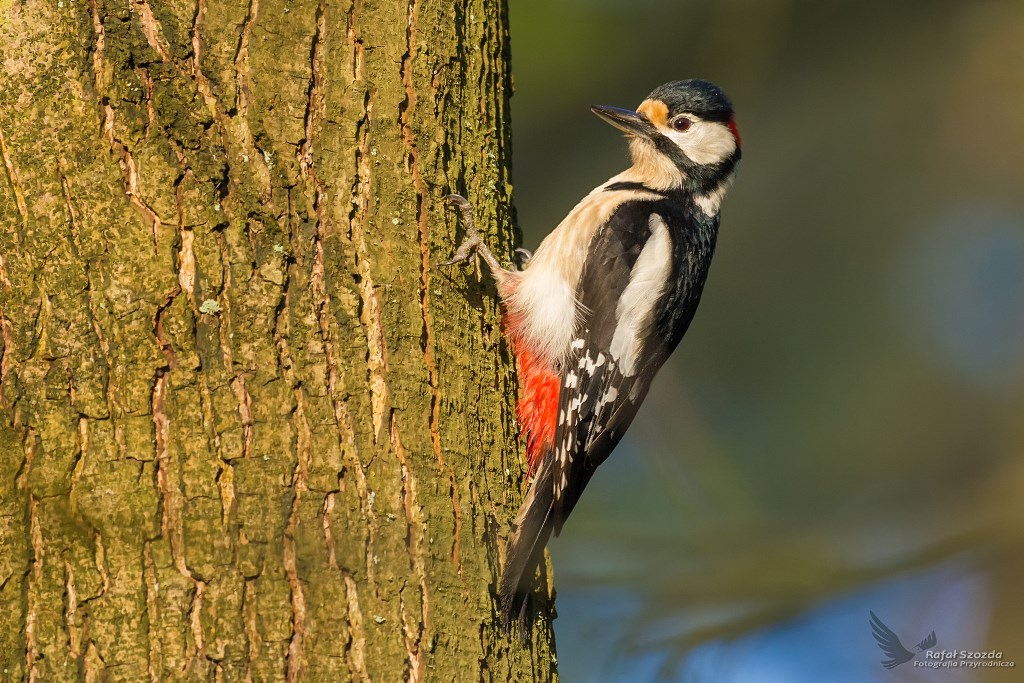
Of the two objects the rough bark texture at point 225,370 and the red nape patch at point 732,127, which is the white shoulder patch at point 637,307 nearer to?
the red nape patch at point 732,127

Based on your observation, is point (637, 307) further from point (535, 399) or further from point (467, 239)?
point (467, 239)

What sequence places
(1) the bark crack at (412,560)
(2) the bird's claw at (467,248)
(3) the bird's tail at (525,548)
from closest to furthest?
(1) the bark crack at (412,560) < (3) the bird's tail at (525,548) < (2) the bird's claw at (467,248)

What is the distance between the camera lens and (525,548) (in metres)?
2.26

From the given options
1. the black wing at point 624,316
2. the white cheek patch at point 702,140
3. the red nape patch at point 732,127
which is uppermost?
the red nape patch at point 732,127

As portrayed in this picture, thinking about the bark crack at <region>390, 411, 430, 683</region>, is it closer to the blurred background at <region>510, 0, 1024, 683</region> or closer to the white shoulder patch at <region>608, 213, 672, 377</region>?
the white shoulder patch at <region>608, 213, 672, 377</region>

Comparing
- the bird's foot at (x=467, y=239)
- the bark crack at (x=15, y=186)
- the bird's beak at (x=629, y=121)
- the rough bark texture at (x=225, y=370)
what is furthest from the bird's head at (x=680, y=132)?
the bark crack at (x=15, y=186)

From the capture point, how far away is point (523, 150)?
230 inches

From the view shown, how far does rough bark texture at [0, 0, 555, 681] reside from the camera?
1754 millimetres

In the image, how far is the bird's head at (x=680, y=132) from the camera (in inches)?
146

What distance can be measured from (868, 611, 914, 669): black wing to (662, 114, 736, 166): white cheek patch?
2070mm

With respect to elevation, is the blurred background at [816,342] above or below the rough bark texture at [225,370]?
above

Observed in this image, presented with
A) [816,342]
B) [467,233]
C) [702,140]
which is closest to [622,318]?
[702,140]

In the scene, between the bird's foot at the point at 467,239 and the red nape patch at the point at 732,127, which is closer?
the bird's foot at the point at 467,239

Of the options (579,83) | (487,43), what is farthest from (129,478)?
(579,83)
